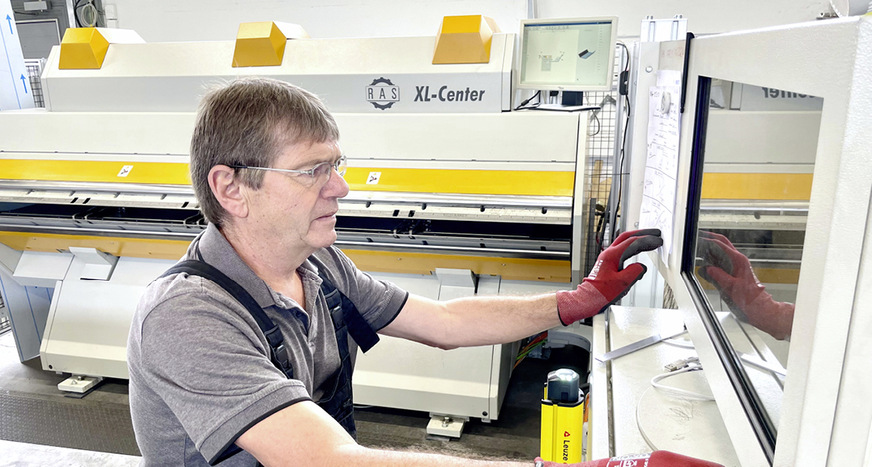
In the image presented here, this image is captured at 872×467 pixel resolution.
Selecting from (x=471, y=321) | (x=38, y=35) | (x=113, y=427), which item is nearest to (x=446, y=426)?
(x=471, y=321)

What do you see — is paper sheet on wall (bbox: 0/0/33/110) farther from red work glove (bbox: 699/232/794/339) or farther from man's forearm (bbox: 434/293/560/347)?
red work glove (bbox: 699/232/794/339)

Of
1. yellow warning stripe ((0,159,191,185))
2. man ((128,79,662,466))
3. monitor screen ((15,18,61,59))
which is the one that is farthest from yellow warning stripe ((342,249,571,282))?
monitor screen ((15,18,61,59))

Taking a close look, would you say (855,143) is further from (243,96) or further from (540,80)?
(540,80)

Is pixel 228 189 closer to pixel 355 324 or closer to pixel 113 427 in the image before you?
pixel 355 324

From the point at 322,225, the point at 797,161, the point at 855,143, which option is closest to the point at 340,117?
the point at 322,225

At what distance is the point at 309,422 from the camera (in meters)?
0.85

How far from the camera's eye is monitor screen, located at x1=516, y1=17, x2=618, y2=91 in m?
2.16

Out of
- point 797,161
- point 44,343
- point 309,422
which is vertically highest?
point 797,161

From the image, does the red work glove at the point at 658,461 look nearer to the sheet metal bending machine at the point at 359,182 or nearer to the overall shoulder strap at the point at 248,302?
the overall shoulder strap at the point at 248,302

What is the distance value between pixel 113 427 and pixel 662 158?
239 cm

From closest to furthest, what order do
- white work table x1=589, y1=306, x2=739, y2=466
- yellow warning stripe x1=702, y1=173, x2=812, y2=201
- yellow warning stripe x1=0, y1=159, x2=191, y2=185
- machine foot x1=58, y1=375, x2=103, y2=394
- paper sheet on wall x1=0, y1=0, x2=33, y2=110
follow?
yellow warning stripe x1=702, y1=173, x2=812, y2=201
white work table x1=589, y1=306, x2=739, y2=466
yellow warning stripe x1=0, y1=159, x2=191, y2=185
machine foot x1=58, y1=375, x2=103, y2=394
paper sheet on wall x1=0, y1=0, x2=33, y2=110

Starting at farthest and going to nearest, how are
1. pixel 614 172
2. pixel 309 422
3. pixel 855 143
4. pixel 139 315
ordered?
1. pixel 614 172
2. pixel 139 315
3. pixel 309 422
4. pixel 855 143

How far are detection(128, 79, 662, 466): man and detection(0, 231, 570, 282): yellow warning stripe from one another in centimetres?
89

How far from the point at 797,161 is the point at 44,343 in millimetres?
3179
